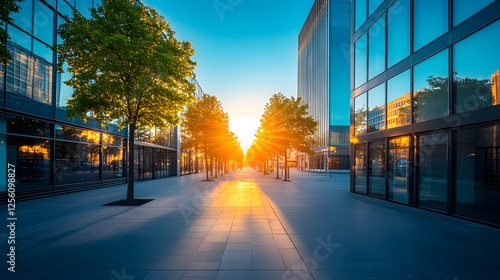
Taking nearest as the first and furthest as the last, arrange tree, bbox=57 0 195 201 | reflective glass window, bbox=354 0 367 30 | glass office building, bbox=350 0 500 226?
1. glass office building, bbox=350 0 500 226
2. tree, bbox=57 0 195 201
3. reflective glass window, bbox=354 0 367 30

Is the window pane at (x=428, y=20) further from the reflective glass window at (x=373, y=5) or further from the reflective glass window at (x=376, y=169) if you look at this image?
the reflective glass window at (x=376, y=169)

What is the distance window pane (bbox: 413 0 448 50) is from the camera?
1103 centimetres

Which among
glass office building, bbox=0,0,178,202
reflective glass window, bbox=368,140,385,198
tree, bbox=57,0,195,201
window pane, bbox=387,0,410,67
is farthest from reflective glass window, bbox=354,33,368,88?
glass office building, bbox=0,0,178,202

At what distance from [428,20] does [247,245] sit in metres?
12.3

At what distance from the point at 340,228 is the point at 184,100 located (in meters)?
9.51

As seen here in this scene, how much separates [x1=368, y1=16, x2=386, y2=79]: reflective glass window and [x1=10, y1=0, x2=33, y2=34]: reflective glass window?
18.9 meters

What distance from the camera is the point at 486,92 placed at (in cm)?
901

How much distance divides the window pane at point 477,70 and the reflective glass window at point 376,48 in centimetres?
533

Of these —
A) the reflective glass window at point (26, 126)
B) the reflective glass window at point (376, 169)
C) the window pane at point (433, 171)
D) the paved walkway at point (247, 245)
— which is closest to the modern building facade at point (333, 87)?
the reflective glass window at point (376, 169)

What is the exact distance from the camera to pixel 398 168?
13734mm

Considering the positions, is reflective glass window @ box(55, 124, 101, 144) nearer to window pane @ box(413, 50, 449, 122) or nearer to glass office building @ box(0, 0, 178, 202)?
glass office building @ box(0, 0, 178, 202)

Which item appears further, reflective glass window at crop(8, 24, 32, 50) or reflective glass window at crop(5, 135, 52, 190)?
reflective glass window at crop(5, 135, 52, 190)

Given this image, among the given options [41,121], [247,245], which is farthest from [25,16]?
[247,245]

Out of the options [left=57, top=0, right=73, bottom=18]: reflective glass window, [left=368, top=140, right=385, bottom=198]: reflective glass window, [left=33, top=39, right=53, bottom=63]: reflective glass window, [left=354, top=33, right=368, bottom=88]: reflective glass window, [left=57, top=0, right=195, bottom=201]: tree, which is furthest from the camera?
[left=354, top=33, right=368, bottom=88]: reflective glass window
